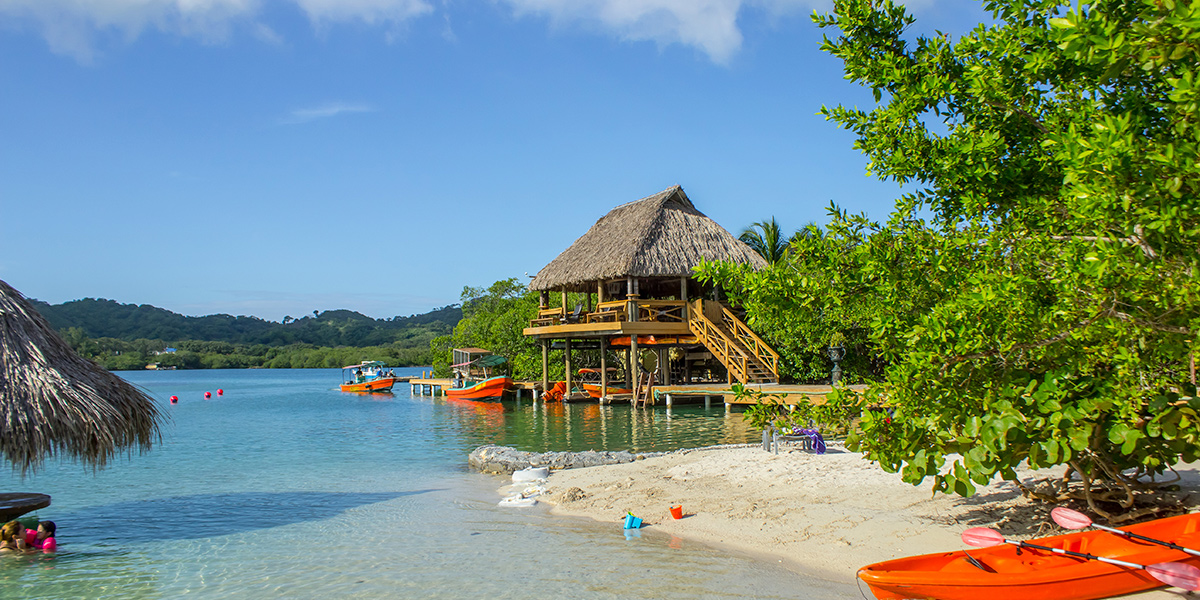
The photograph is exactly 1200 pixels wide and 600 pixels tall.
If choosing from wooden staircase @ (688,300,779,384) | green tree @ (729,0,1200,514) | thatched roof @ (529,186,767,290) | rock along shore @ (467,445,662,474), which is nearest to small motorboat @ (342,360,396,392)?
thatched roof @ (529,186,767,290)

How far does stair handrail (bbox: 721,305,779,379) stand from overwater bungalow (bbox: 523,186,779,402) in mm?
33

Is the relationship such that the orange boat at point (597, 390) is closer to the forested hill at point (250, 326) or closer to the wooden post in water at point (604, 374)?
the wooden post in water at point (604, 374)

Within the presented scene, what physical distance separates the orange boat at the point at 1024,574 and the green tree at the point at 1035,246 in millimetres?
485

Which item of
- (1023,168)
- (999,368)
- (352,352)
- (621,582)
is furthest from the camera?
(352,352)

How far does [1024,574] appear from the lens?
450cm

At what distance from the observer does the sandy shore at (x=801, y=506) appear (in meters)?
6.31

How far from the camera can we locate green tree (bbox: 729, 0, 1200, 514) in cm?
373

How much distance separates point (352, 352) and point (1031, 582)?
318ft

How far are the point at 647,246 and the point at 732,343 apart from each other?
4.10 meters

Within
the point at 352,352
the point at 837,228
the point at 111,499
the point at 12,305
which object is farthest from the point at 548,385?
the point at 352,352

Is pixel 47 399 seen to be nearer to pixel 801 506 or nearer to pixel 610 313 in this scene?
pixel 801 506

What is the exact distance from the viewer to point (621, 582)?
6.08m

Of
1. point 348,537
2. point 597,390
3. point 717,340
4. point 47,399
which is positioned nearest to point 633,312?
point 717,340

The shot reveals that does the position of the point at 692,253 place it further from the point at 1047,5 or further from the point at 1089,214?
the point at 1089,214
